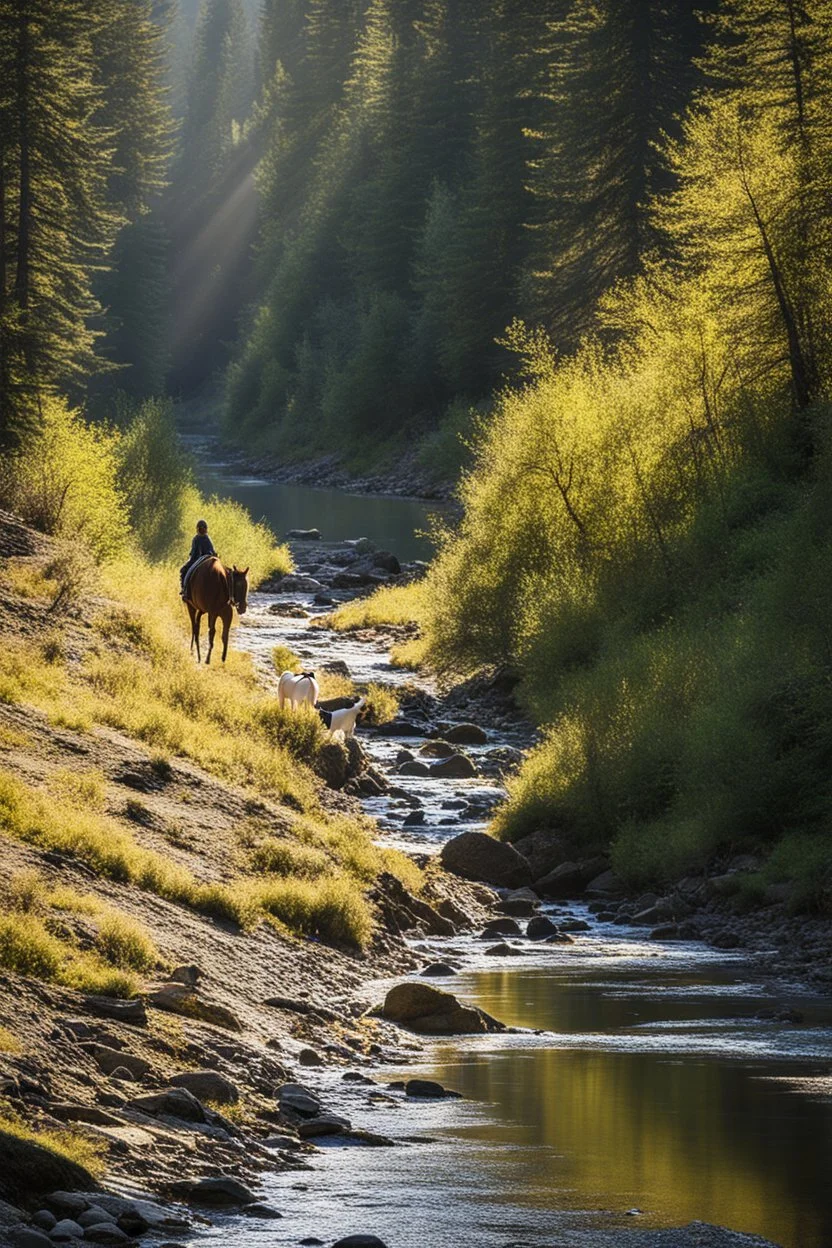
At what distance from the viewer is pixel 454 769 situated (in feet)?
98.1

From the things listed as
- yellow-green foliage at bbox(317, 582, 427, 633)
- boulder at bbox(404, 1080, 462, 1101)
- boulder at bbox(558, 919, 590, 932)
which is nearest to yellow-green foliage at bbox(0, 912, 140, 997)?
boulder at bbox(404, 1080, 462, 1101)

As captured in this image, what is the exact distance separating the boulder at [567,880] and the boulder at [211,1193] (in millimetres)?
12715

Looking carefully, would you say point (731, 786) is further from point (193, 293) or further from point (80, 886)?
point (193, 293)

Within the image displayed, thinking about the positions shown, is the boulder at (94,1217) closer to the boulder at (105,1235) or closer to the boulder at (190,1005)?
the boulder at (105,1235)

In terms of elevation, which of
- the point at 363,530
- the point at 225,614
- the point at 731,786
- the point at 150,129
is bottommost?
the point at 731,786

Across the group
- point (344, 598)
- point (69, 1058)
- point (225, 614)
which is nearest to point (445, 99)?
point (344, 598)

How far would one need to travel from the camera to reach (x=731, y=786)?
2227cm

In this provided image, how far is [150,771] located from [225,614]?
9.60 meters

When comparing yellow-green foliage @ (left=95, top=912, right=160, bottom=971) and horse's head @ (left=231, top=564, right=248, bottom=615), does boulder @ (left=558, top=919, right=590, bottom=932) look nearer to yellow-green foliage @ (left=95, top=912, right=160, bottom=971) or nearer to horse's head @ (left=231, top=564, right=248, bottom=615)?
yellow-green foliage @ (left=95, top=912, right=160, bottom=971)

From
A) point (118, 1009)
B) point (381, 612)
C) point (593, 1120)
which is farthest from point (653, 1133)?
point (381, 612)

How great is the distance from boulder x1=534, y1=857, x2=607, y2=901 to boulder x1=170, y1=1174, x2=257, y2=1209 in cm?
1272

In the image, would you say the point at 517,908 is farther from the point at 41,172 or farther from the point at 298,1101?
the point at 41,172

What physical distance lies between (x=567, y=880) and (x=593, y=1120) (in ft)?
33.7

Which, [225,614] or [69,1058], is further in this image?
[225,614]
